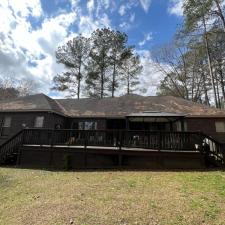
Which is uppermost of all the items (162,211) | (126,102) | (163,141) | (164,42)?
(164,42)

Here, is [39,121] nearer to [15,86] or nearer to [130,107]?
[130,107]

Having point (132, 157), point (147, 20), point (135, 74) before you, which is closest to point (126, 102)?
point (147, 20)

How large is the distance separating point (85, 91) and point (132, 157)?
20268 millimetres

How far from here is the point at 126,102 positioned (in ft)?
61.7

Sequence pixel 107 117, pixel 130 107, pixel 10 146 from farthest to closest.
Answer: pixel 130 107
pixel 107 117
pixel 10 146

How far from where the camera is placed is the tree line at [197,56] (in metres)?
15.8

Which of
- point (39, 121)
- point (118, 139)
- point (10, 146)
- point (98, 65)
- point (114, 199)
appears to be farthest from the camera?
point (98, 65)

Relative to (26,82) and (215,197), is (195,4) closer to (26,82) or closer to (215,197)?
(215,197)

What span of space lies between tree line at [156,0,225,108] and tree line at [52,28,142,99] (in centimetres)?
414

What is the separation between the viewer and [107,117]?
16.2 meters

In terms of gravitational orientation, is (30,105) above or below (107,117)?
above

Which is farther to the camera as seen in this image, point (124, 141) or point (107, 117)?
point (107, 117)

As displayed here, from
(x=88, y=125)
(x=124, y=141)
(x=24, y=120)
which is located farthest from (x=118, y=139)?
(x=24, y=120)

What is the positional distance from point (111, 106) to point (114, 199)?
12.8m
